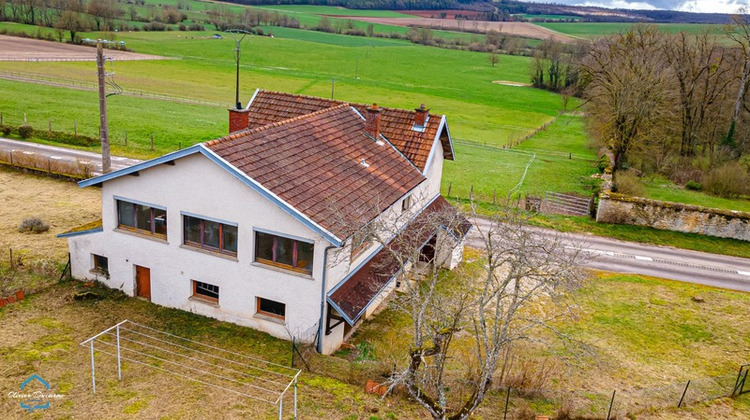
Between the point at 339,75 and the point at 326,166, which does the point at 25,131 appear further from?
the point at 339,75

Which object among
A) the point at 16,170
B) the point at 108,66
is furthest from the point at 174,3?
the point at 16,170

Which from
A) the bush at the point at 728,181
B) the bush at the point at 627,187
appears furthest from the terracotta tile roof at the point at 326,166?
the bush at the point at 728,181

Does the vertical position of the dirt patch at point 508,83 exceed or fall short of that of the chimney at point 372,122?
it falls short

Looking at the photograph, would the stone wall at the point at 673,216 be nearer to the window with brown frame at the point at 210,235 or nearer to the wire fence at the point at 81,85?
the window with brown frame at the point at 210,235

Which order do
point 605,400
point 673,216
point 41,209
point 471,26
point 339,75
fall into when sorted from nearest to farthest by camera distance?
point 605,400
point 41,209
point 673,216
point 339,75
point 471,26

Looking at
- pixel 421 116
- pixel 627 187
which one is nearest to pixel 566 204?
pixel 627 187

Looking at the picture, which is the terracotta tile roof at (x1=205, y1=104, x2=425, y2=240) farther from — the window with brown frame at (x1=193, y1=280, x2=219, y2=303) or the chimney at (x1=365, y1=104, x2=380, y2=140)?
the window with brown frame at (x1=193, y1=280, x2=219, y2=303)
